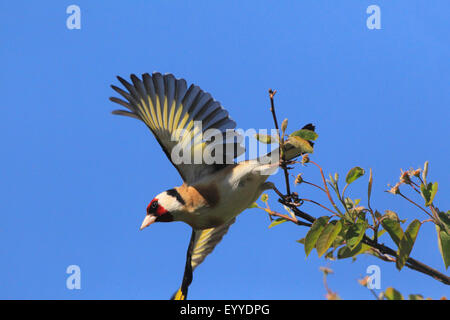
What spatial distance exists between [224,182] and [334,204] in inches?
27.9

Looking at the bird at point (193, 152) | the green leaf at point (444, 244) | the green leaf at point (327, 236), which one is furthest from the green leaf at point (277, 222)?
the green leaf at point (444, 244)

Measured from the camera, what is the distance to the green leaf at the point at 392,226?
7.16ft

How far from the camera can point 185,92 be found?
3.05 m

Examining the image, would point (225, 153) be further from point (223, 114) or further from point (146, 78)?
point (146, 78)

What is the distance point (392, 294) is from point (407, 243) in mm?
410

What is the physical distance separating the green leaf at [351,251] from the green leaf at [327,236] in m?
0.13

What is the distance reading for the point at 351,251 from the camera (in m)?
2.28

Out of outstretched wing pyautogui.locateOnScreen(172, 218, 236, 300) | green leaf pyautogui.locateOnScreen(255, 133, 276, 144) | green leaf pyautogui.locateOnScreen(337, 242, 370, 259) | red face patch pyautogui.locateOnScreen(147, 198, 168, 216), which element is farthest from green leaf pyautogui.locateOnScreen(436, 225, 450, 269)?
outstretched wing pyautogui.locateOnScreen(172, 218, 236, 300)

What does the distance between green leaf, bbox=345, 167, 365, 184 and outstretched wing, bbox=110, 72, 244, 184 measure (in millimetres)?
793

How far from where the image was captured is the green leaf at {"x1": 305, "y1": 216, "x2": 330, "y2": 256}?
222 centimetres

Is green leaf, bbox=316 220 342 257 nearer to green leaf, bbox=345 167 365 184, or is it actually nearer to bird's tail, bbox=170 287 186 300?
green leaf, bbox=345 167 365 184

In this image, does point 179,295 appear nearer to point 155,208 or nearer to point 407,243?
point 155,208

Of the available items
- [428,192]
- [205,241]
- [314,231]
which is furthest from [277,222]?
[205,241]

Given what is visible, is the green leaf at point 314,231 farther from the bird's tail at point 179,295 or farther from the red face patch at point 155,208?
the bird's tail at point 179,295
